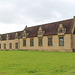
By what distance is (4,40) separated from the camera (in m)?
56.2

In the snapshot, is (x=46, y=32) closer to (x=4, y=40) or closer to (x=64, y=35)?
(x=64, y=35)

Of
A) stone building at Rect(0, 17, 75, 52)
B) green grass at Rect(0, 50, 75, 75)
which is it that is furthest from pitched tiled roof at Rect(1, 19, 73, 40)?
green grass at Rect(0, 50, 75, 75)

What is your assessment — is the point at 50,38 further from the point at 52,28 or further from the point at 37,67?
the point at 37,67

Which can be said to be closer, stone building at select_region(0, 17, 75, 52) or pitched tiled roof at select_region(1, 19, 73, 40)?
stone building at select_region(0, 17, 75, 52)

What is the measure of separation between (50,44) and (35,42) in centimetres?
621

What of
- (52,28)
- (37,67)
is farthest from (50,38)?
(37,67)

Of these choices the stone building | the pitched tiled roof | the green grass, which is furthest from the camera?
the pitched tiled roof

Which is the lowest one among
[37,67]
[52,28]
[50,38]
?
[37,67]

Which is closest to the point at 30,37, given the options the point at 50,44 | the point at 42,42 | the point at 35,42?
the point at 35,42

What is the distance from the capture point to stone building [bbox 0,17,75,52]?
107 ft

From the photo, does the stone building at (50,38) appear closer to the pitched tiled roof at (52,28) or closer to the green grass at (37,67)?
the pitched tiled roof at (52,28)

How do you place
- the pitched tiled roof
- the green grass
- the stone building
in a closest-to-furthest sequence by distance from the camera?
the green grass
the stone building
the pitched tiled roof

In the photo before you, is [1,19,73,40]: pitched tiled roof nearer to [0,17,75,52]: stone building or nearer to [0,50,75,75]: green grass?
[0,17,75,52]: stone building

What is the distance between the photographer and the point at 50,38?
3656 centimetres
